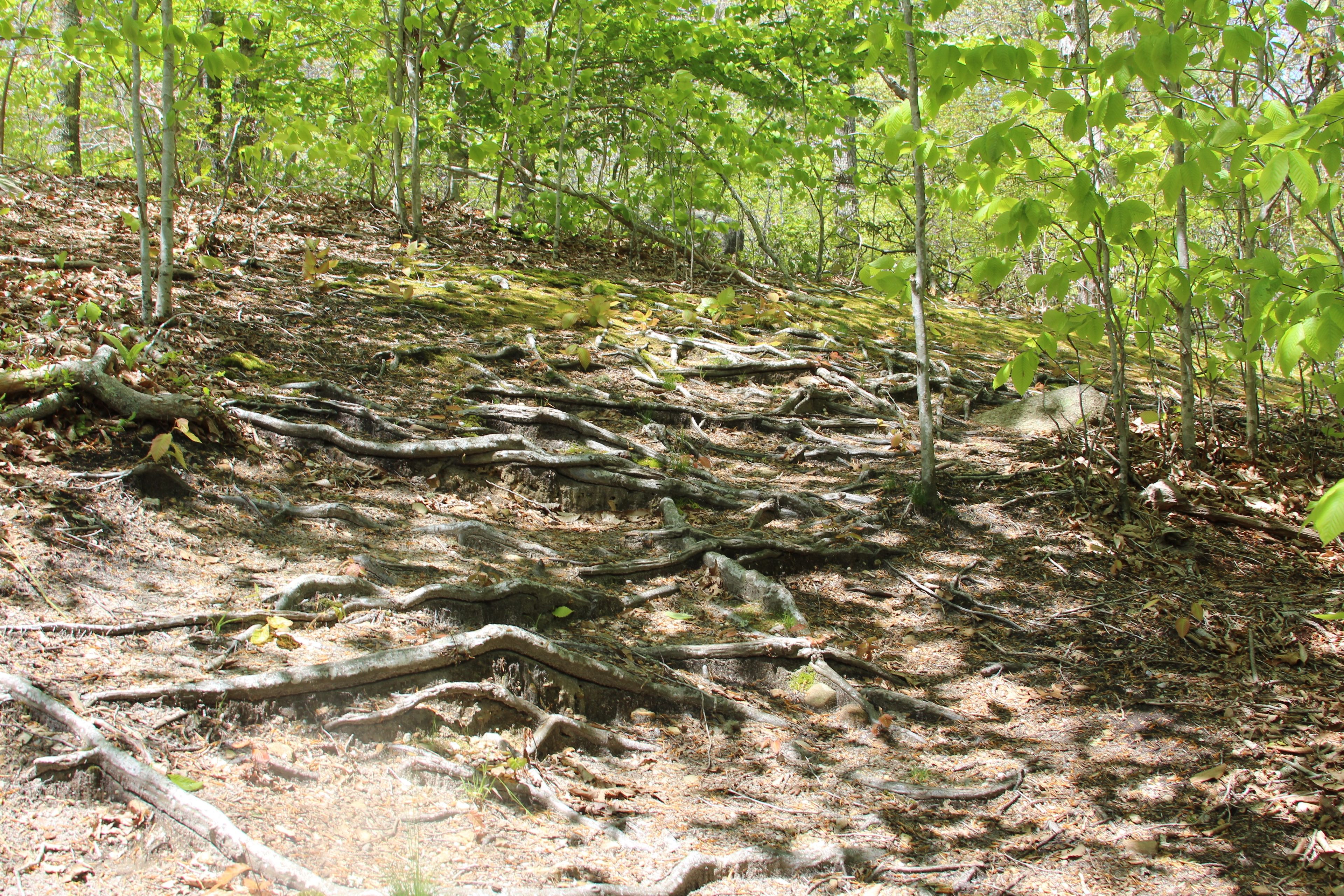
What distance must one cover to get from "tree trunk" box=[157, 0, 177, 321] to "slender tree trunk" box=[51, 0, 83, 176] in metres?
8.79

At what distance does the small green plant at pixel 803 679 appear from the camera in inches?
163

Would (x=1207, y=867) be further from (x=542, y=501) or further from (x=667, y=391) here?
(x=667, y=391)

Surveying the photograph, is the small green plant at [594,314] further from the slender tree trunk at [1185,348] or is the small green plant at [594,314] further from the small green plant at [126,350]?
the slender tree trunk at [1185,348]

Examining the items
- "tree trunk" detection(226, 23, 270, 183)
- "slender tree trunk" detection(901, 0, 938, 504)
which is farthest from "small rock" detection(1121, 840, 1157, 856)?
"tree trunk" detection(226, 23, 270, 183)

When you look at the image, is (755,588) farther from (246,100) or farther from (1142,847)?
(246,100)

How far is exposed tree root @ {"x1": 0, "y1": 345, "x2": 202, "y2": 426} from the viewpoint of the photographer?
438 cm

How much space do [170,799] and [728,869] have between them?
5.60 feet

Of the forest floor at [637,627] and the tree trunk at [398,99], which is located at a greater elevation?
the tree trunk at [398,99]

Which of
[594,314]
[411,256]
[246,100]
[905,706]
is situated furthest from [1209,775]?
[246,100]

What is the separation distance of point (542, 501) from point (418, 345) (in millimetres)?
2742

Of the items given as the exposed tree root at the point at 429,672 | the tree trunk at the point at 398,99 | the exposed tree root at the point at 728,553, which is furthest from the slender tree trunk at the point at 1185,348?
the tree trunk at the point at 398,99

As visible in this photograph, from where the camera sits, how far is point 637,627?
4473 millimetres

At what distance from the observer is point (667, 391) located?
7902 millimetres

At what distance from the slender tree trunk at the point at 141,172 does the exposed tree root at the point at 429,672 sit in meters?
4.10
